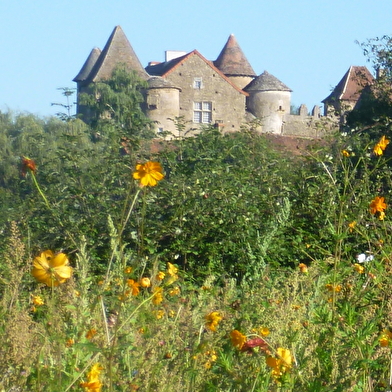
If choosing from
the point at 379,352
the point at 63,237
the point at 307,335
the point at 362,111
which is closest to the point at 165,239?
the point at 63,237

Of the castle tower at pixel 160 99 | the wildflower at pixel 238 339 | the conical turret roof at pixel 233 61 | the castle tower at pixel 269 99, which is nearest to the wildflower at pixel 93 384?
the wildflower at pixel 238 339

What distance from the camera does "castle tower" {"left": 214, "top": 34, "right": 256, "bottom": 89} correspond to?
5866cm

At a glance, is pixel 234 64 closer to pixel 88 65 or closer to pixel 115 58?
pixel 115 58

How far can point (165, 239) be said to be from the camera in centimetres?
561

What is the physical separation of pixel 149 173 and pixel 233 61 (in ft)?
193

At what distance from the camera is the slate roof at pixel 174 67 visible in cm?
5106

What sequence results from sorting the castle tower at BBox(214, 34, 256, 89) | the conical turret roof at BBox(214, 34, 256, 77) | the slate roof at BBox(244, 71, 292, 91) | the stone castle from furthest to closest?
1. the conical turret roof at BBox(214, 34, 256, 77)
2. the castle tower at BBox(214, 34, 256, 89)
3. the slate roof at BBox(244, 71, 292, 91)
4. the stone castle

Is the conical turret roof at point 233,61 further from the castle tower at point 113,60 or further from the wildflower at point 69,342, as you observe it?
the wildflower at point 69,342

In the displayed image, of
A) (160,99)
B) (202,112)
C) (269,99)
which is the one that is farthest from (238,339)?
(269,99)

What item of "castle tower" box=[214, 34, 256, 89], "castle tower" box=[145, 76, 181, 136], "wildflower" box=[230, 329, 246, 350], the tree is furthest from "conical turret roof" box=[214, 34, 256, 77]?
"wildflower" box=[230, 329, 246, 350]

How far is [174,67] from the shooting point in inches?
2042

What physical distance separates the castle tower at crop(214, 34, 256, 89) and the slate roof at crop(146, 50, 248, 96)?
4354 mm

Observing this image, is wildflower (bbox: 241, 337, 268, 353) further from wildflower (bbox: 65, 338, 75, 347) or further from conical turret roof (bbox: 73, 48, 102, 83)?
conical turret roof (bbox: 73, 48, 102, 83)

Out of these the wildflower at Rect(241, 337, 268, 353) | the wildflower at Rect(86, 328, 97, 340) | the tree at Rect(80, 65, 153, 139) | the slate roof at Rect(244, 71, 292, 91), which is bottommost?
the wildflower at Rect(86, 328, 97, 340)
